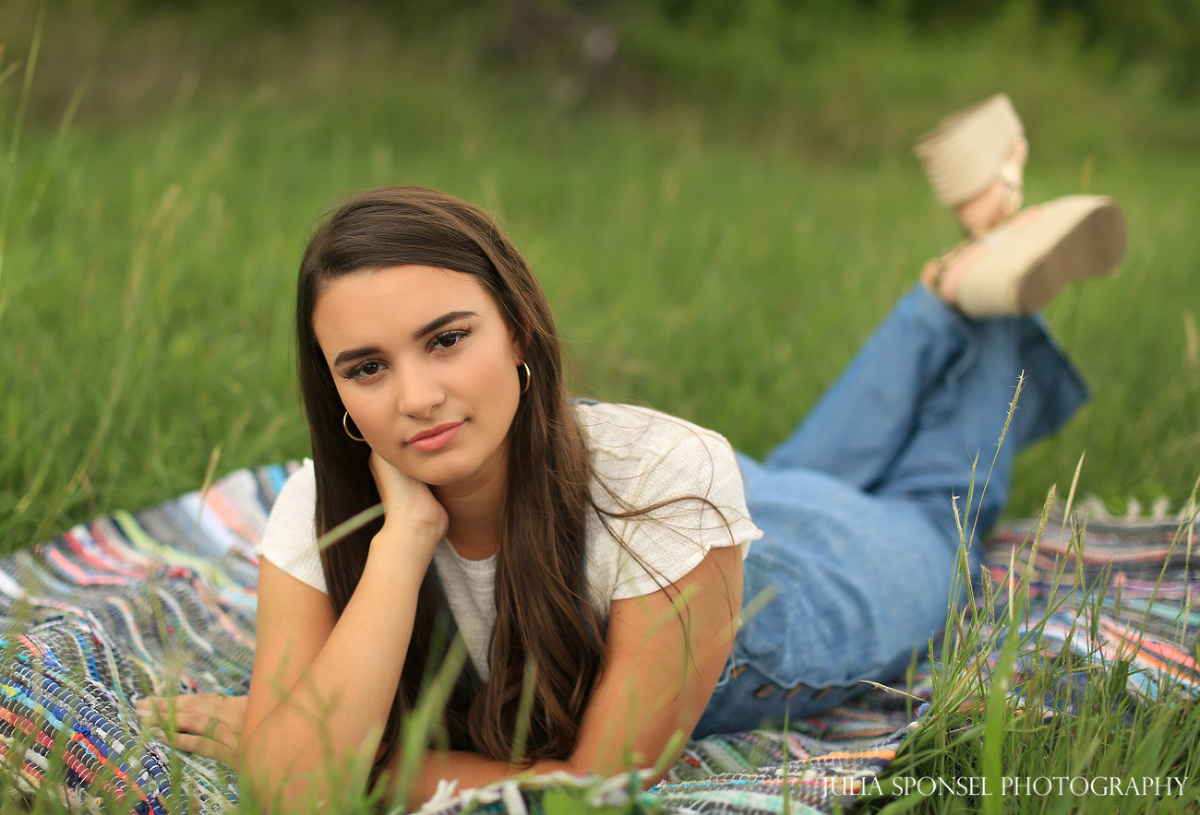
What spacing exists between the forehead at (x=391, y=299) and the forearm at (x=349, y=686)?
386mm

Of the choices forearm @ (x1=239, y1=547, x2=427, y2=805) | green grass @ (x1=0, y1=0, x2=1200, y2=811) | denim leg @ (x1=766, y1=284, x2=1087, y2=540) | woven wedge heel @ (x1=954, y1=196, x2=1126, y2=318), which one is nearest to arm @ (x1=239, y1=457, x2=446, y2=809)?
forearm @ (x1=239, y1=547, x2=427, y2=805)

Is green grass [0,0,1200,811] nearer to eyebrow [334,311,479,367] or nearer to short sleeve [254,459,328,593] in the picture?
eyebrow [334,311,479,367]

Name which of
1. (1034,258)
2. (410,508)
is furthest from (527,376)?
(1034,258)

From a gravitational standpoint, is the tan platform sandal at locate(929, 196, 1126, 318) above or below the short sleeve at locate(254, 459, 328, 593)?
above

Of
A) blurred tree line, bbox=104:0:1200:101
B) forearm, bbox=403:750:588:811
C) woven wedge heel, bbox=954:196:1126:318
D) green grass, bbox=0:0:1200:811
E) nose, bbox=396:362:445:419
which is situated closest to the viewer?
nose, bbox=396:362:445:419

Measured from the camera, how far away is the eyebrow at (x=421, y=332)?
4.33 feet

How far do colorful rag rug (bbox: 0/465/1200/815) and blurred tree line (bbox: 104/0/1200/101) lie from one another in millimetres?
6734

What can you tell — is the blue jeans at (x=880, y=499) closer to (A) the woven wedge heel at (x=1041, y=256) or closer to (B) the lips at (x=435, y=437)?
(A) the woven wedge heel at (x=1041, y=256)

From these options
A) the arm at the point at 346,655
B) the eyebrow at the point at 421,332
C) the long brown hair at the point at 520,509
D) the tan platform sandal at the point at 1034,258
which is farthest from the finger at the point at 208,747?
the tan platform sandal at the point at 1034,258

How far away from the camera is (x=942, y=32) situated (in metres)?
10.7

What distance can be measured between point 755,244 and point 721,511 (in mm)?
3466

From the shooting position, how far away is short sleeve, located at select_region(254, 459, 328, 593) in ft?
5.12

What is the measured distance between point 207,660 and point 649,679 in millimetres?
1143

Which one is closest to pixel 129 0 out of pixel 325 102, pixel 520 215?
pixel 325 102
